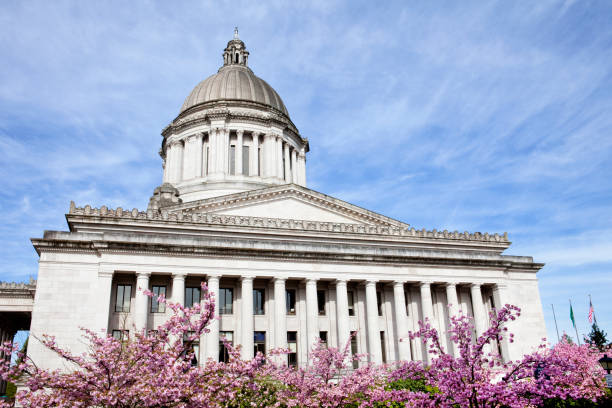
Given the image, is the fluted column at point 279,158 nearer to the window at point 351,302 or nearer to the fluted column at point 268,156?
the fluted column at point 268,156

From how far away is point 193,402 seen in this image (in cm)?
1423

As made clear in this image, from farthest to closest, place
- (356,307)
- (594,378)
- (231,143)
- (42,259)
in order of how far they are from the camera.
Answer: (231,143)
(356,307)
(42,259)
(594,378)

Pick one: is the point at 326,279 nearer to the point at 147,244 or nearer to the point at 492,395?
the point at 147,244

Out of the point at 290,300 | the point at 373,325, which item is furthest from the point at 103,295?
the point at 373,325

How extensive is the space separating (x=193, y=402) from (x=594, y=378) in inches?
889

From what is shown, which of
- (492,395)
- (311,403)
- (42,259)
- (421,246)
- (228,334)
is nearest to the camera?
(492,395)

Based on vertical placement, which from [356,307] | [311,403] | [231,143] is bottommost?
[311,403]

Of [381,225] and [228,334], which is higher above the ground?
[381,225]

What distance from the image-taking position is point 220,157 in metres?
59.3

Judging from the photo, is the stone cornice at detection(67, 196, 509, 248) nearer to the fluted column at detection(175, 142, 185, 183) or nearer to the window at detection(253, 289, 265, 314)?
the window at detection(253, 289, 265, 314)

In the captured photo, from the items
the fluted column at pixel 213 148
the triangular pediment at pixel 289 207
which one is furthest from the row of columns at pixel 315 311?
the fluted column at pixel 213 148

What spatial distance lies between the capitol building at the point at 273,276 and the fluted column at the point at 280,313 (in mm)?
77

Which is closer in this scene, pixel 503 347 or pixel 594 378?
pixel 594 378

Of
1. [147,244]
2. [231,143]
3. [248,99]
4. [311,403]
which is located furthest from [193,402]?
Answer: [248,99]
